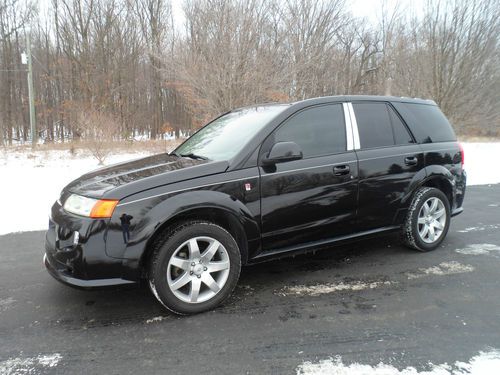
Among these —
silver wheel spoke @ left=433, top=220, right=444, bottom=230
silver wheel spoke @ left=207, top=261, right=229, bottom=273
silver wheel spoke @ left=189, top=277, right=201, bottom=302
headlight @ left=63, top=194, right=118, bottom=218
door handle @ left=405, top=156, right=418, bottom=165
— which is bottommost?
silver wheel spoke @ left=189, top=277, right=201, bottom=302

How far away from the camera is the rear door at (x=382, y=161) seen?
369 cm

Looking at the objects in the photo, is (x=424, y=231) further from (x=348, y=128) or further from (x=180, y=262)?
(x=180, y=262)

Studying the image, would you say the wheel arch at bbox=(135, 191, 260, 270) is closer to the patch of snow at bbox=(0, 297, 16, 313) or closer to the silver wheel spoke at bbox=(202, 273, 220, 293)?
the silver wheel spoke at bbox=(202, 273, 220, 293)

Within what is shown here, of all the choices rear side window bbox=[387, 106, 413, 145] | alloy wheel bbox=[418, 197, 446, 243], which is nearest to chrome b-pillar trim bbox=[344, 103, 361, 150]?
rear side window bbox=[387, 106, 413, 145]

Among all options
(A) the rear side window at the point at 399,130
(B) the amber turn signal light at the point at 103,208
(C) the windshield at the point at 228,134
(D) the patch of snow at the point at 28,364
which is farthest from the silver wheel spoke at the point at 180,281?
(A) the rear side window at the point at 399,130

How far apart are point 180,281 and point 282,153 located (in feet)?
4.33

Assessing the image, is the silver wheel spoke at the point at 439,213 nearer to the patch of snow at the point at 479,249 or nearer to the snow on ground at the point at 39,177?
the patch of snow at the point at 479,249

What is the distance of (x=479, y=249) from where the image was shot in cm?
431

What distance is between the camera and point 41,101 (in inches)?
1117

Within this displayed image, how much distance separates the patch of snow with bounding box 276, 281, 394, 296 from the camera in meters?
3.27

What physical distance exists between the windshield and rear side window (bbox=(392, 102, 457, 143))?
159 centimetres

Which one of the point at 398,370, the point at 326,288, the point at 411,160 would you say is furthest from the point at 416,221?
the point at 398,370

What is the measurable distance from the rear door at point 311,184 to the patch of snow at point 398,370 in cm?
118

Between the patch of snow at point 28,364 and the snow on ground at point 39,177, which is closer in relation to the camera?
the patch of snow at point 28,364
